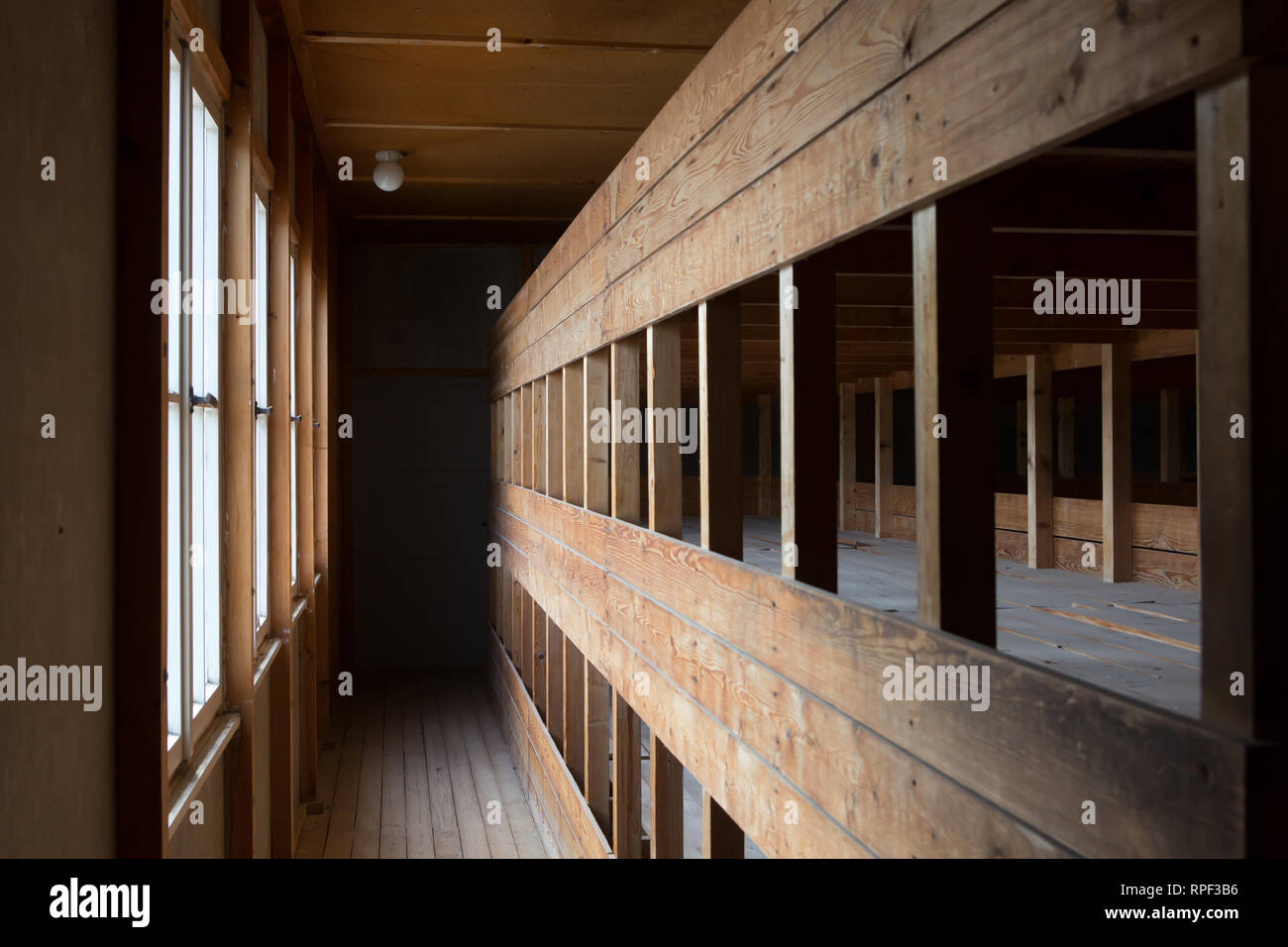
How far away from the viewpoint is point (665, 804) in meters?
2.90

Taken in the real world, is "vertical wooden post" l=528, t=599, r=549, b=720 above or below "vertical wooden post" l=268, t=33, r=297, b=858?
below

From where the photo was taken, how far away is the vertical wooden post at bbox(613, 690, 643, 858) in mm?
3359

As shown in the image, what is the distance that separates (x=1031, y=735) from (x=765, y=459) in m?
7.09

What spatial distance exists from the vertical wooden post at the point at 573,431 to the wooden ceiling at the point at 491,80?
162 cm

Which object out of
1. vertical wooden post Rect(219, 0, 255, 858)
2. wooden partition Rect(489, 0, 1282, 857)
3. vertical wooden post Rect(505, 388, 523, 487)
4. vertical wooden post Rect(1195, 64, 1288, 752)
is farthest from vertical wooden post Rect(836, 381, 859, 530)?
vertical wooden post Rect(1195, 64, 1288, 752)

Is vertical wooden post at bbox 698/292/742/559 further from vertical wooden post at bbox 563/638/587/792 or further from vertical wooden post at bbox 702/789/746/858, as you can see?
vertical wooden post at bbox 563/638/587/792

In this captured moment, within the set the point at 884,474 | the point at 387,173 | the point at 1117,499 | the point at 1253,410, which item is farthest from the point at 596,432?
the point at 387,173

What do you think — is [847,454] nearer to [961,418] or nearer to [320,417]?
[320,417]

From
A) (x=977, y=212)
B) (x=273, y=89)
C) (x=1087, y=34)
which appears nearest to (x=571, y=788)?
(x=273, y=89)

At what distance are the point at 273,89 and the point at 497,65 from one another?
4.04 ft

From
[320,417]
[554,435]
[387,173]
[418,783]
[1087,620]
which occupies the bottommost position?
[418,783]

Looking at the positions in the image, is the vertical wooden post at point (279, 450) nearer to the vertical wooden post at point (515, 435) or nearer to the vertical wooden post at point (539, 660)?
the vertical wooden post at point (539, 660)
